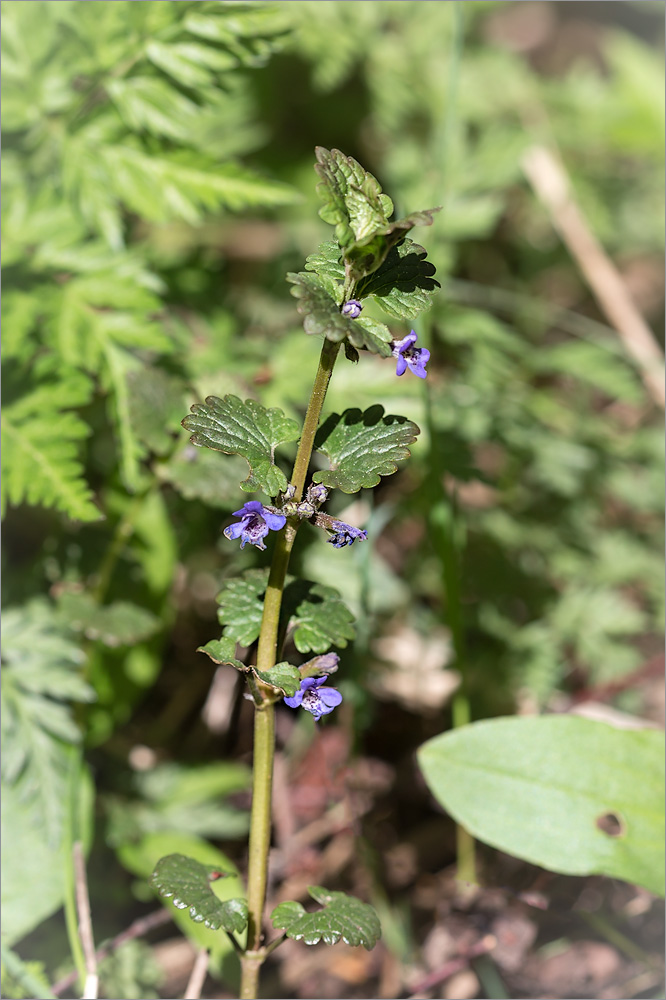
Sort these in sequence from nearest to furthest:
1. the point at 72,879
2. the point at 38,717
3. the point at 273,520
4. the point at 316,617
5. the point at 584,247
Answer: the point at 273,520 → the point at 316,617 → the point at 72,879 → the point at 38,717 → the point at 584,247

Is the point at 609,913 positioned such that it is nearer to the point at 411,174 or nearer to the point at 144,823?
the point at 144,823

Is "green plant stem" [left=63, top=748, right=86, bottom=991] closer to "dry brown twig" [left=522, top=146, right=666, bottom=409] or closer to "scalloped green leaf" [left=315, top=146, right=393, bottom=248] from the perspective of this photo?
"scalloped green leaf" [left=315, top=146, right=393, bottom=248]

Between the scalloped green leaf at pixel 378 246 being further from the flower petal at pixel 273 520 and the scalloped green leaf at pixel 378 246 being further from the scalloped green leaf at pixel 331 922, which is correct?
the scalloped green leaf at pixel 331 922

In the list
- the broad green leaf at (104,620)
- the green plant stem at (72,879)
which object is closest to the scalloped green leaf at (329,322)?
the broad green leaf at (104,620)

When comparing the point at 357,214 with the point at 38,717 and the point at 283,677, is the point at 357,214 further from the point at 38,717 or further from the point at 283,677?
the point at 38,717

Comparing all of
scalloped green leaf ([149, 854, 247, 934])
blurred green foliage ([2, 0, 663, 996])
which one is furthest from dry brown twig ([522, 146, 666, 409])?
scalloped green leaf ([149, 854, 247, 934])

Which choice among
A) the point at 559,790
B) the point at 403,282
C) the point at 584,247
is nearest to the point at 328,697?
the point at 403,282
